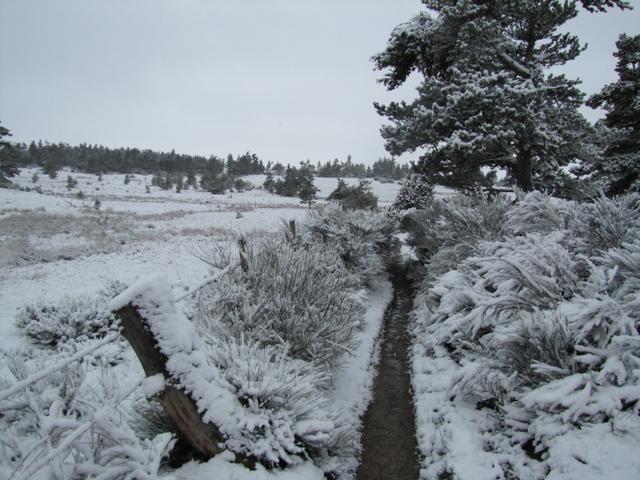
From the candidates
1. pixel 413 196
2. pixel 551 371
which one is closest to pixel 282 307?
pixel 551 371

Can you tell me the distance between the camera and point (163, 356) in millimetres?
2225

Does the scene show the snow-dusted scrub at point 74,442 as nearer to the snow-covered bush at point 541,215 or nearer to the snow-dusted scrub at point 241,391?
the snow-dusted scrub at point 241,391

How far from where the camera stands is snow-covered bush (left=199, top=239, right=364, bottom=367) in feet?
13.0

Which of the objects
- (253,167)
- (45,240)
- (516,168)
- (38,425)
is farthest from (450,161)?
(253,167)

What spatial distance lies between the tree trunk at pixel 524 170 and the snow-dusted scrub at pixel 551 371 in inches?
205

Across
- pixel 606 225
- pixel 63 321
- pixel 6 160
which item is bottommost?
pixel 63 321

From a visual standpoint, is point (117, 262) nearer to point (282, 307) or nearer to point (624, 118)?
point (282, 307)

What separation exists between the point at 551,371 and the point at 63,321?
6.98m

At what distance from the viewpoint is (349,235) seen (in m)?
8.99

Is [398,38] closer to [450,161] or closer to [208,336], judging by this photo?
[450,161]

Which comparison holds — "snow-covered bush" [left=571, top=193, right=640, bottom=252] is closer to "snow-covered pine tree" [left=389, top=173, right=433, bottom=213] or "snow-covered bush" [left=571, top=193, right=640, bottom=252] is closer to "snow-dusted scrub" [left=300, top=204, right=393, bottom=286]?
"snow-dusted scrub" [left=300, top=204, right=393, bottom=286]

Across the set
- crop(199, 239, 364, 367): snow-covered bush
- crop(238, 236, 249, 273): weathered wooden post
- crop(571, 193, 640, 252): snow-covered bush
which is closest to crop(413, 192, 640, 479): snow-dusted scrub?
crop(571, 193, 640, 252): snow-covered bush

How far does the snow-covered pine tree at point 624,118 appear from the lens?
8898mm

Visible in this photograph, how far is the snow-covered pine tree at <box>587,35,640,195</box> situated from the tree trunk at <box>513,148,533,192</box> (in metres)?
2.29
